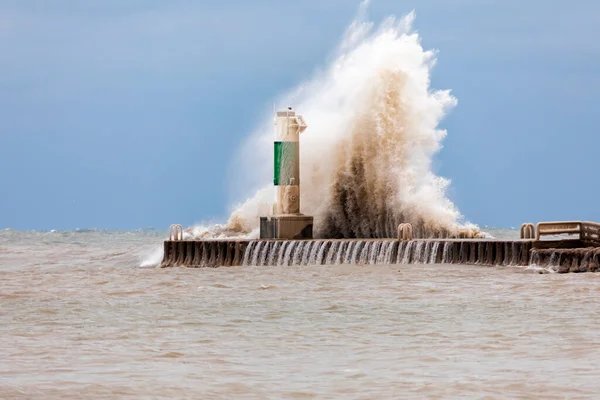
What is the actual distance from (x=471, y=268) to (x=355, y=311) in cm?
817

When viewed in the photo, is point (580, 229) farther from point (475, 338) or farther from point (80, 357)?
point (80, 357)

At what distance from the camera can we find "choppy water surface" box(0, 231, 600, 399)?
8.62m

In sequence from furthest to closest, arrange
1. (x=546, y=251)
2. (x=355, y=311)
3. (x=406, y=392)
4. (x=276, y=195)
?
(x=276, y=195) < (x=546, y=251) < (x=355, y=311) < (x=406, y=392)

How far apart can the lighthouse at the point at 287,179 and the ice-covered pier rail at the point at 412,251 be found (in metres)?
1.44

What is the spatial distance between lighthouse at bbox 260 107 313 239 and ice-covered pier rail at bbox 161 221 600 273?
1439 mm

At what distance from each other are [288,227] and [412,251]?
4.18 meters

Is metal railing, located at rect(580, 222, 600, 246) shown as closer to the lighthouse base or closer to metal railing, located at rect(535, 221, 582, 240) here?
metal railing, located at rect(535, 221, 582, 240)

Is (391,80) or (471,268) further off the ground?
(391,80)

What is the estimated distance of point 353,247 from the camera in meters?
24.7

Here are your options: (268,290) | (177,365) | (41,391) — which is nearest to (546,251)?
(268,290)

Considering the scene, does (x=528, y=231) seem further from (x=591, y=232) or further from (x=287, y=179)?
(x=287, y=179)

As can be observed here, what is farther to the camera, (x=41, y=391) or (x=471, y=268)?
(x=471, y=268)

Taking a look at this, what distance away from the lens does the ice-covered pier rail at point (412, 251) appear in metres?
22.2

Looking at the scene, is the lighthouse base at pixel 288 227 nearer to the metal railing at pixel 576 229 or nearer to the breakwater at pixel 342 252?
the breakwater at pixel 342 252
